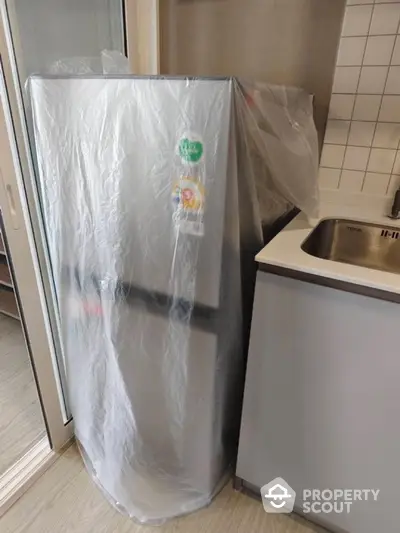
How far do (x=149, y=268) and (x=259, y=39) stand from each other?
1.08 metres

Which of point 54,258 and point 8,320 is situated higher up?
point 54,258

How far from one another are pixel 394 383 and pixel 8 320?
2.27m

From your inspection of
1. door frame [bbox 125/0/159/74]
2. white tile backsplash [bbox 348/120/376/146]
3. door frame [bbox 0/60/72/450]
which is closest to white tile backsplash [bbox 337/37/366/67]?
white tile backsplash [bbox 348/120/376/146]

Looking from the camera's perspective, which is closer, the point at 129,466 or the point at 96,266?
the point at 96,266

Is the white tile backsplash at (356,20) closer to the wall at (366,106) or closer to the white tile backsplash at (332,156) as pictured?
the wall at (366,106)

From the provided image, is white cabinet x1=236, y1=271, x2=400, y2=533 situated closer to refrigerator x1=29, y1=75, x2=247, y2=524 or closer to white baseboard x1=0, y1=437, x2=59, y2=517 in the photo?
refrigerator x1=29, y1=75, x2=247, y2=524

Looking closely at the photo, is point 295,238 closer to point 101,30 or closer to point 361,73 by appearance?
point 361,73

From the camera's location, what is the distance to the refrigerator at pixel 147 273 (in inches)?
34.4

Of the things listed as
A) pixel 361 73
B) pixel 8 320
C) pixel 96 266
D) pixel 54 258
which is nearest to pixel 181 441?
pixel 96 266

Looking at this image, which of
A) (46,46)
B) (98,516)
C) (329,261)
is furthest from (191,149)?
(98,516)

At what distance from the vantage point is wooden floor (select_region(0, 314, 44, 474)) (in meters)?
1.57

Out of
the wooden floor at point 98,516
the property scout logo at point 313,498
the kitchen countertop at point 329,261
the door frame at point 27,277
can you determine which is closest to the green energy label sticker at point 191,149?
the kitchen countertop at point 329,261

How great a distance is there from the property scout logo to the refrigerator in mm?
197

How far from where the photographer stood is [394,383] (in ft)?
3.05
